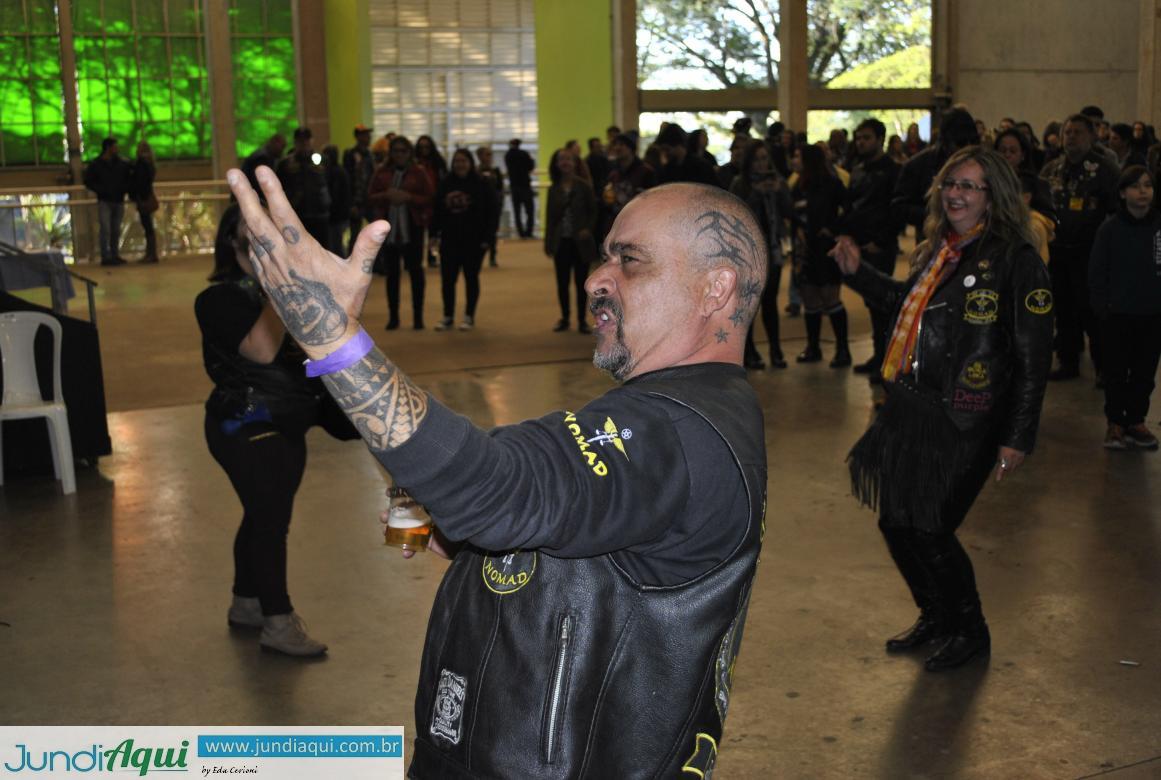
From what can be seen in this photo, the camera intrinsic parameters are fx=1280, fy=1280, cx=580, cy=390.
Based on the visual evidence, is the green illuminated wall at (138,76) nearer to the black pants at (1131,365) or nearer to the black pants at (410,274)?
the black pants at (410,274)

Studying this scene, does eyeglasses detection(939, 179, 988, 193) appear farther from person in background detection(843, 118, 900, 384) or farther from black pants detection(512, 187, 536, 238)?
black pants detection(512, 187, 536, 238)

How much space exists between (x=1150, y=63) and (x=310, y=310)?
901 inches

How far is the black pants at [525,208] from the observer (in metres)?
20.9

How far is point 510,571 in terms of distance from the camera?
1.89 metres

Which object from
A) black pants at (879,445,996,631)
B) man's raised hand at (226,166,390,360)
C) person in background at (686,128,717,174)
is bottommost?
black pants at (879,445,996,631)

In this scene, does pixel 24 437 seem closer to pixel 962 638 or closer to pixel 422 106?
pixel 962 638

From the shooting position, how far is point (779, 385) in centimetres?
912

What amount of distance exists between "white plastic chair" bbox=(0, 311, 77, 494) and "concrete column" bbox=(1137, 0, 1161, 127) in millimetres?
19483

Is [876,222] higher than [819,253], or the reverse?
[876,222]

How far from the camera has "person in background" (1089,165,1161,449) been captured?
7203 mm

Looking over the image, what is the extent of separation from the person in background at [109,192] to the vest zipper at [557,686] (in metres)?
18.1

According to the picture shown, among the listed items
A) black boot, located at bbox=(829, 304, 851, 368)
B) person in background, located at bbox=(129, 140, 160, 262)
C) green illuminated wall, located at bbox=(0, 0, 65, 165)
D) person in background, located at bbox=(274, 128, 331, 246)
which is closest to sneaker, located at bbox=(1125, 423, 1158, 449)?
black boot, located at bbox=(829, 304, 851, 368)

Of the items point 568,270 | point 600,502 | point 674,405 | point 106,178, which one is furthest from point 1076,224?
point 106,178

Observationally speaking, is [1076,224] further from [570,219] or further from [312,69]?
[312,69]
